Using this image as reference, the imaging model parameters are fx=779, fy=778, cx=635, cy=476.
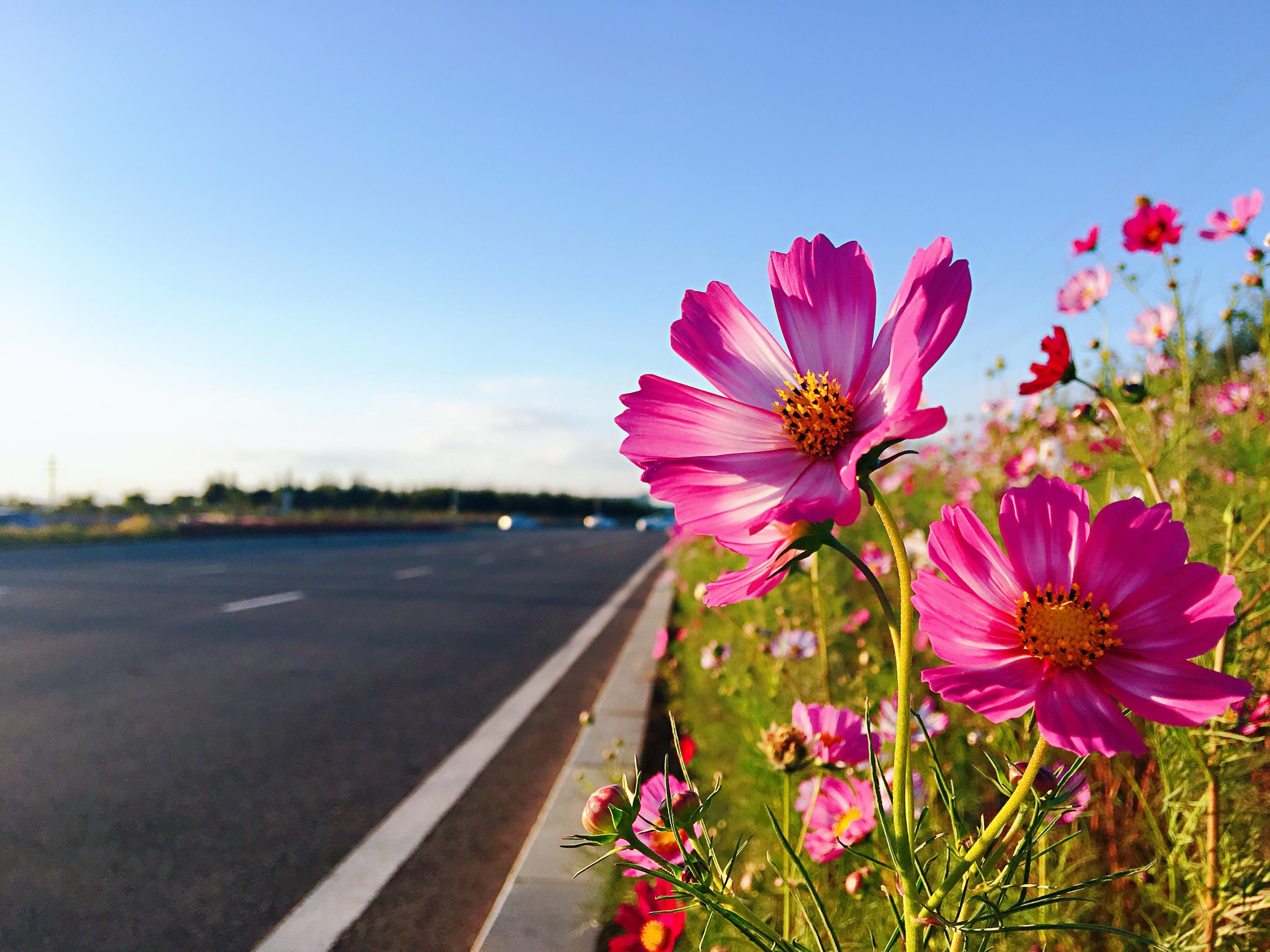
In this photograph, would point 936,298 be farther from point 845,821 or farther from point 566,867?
point 566,867

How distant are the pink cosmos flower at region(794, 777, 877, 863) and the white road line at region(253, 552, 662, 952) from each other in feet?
4.28

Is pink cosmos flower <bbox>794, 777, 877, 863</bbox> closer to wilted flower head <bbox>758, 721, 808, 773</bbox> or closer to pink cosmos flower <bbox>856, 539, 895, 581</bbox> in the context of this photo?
wilted flower head <bbox>758, 721, 808, 773</bbox>

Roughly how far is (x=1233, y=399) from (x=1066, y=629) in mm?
2389

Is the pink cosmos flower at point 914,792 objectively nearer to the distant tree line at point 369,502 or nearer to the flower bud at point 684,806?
the flower bud at point 684,806

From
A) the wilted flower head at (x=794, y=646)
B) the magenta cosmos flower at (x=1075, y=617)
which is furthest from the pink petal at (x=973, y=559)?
the wilted flower head at (x=794, y=646)

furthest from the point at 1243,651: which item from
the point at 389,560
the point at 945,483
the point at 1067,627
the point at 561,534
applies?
the point at 561,534

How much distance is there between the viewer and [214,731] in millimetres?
3633

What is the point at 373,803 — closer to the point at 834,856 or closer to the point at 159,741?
the point at 159,741

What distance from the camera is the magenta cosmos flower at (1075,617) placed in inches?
20.1

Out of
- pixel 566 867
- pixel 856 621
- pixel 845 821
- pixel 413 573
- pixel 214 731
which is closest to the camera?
pixel 845 821

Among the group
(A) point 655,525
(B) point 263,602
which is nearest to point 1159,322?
(B) point 263,602

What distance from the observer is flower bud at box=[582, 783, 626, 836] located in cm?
74

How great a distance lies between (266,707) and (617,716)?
1.94 meters

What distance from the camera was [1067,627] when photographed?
538 mm
